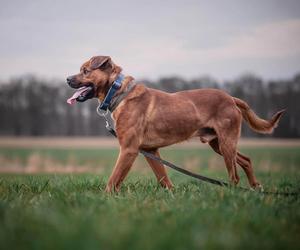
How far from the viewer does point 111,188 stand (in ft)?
19.7

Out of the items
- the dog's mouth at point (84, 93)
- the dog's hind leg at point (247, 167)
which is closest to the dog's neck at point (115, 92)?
the dog's mouth at point (84, 93)

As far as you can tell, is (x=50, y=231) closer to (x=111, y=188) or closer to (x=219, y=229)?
(x=219, y=229)

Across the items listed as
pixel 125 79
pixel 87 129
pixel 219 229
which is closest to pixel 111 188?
pixel 125 79

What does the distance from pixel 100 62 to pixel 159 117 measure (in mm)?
1314

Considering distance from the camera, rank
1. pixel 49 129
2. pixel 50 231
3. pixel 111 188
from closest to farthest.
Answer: pixel 50 231, pixel 111 188, pixel 49 129

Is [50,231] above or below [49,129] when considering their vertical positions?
above

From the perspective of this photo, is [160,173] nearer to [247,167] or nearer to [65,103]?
[247,167]

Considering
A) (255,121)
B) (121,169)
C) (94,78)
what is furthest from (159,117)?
(255,121)

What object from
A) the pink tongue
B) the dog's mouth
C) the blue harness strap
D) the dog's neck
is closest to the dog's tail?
the dog's neck

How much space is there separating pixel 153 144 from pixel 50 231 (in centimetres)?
371

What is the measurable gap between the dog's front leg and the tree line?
203 feet

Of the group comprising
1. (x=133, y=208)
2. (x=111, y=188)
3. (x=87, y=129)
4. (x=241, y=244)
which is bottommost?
(x=87, y=129)

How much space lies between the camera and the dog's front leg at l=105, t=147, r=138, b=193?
19.7 feet

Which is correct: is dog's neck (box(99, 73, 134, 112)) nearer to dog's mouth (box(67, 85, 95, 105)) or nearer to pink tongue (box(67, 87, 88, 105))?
dog's mouth (box(67, 85, 95, 105))
